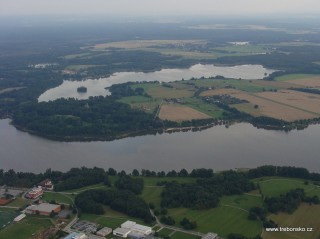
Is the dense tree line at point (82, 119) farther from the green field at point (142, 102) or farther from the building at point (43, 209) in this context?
the building at point (43, 209)

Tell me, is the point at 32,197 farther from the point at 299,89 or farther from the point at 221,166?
the point at 299,89

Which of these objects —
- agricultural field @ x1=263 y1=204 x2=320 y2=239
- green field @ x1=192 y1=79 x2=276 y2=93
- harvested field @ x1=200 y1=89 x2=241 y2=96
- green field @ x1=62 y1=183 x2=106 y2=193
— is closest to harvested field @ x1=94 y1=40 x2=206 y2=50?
green field @ x1=192 y1=79 x2=276 y2=93

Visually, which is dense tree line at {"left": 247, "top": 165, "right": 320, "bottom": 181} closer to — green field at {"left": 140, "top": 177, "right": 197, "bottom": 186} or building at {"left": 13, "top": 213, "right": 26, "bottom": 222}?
green field at {"left": 140, "top": 177, "right": 197, "bottom": 186}

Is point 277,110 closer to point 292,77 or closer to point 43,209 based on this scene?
point 292,77

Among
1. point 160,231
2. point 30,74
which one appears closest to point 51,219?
point 160,231

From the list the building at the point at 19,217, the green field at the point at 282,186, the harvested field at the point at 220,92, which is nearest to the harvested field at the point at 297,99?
the harvested field at the point at 220,92

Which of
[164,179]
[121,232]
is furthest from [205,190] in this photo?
[121,232]
